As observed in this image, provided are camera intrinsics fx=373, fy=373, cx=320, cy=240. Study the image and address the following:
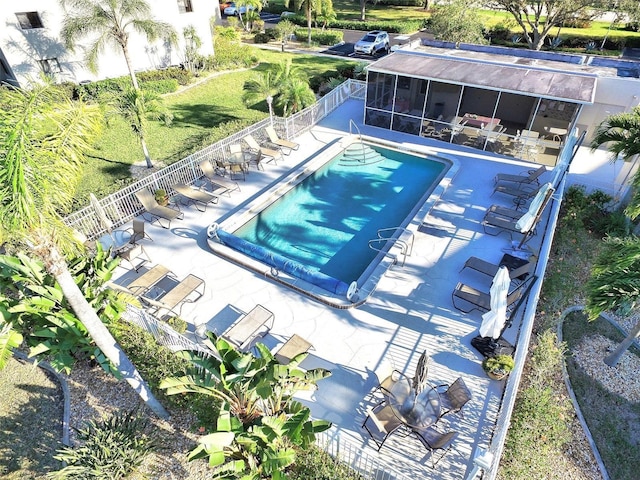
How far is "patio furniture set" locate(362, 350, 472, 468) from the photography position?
7238 mm

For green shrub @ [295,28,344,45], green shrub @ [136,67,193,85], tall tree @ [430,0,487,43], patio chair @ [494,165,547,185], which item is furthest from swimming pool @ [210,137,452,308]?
green shrub @ [295,28,344,45]

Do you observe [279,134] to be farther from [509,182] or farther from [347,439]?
[347,439]

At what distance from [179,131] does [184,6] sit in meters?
14.1

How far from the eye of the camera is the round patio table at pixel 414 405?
7.42 metres

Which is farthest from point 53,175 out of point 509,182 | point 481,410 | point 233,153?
point 509,182

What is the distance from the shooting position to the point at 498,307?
8.12m

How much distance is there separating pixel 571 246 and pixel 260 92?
1578 centimetres

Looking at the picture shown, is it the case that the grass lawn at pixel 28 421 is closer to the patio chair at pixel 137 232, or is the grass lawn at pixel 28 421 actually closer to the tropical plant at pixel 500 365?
the patio chair at pixel 137 232

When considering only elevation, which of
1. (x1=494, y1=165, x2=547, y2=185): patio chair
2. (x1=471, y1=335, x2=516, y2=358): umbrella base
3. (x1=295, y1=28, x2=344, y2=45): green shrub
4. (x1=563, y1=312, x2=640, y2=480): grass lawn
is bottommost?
(x1=563, y1=312, x2=640, y2=480): grass lawn

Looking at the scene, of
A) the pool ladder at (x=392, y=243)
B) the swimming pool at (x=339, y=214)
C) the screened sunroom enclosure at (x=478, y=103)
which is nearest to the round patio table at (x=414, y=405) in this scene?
the swimming pool at (x=339, y=214)

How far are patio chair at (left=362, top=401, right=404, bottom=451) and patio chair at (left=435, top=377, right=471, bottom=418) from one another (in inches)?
39.4

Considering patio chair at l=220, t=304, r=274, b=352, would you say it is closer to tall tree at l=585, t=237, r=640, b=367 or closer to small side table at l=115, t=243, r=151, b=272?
small side table at l=115, t=243, r=151, b=272

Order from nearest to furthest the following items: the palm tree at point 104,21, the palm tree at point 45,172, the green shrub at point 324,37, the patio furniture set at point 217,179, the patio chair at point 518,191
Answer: the palm tree at point 45,172, the patio furniture set at point 217,179, the patio chair at point 518,191, the palm tree at point 104,21, the green shrub at point 324,37

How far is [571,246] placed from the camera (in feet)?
43.7
